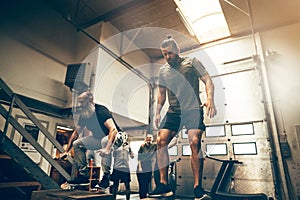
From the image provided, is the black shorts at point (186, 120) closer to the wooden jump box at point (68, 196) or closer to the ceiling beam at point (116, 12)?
the wooden jump box at point (68, 196)

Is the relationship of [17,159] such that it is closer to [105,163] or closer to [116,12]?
[105,163]

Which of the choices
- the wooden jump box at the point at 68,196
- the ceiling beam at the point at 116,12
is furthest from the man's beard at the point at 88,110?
the ceiling beam at the point at 116,12

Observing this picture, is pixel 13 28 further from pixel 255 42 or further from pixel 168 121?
pixel 255 42

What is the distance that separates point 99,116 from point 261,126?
3.03 m

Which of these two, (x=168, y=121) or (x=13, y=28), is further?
(x=13, y=28)

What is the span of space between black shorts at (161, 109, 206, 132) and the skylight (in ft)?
6.45

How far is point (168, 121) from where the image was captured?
2.25m

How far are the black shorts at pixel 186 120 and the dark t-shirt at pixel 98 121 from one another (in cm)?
95

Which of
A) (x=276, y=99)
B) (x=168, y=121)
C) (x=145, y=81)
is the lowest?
(x=168, y=121)

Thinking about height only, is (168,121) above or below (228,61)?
below

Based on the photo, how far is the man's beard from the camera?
2.87 meters

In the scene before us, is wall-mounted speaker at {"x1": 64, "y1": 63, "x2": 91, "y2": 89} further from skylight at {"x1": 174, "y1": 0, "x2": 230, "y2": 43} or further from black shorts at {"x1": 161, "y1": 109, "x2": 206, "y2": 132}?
black shorts at {"x1": 161, "y1": 109, "x2": 206, "y2": 132}

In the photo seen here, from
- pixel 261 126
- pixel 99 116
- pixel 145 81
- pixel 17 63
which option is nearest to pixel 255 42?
pixel 261 126

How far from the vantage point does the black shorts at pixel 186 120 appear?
84.5 inches
